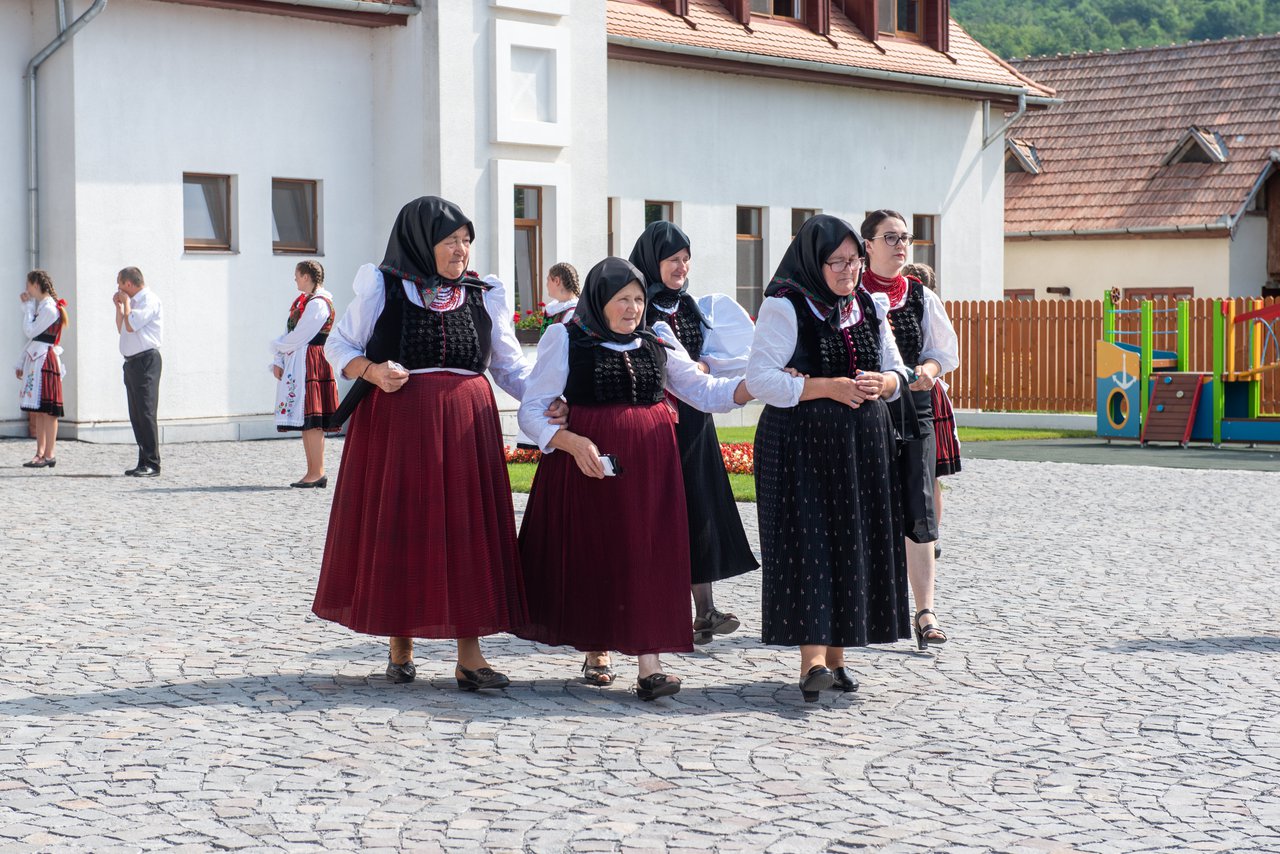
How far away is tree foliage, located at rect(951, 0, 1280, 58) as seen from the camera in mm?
65625

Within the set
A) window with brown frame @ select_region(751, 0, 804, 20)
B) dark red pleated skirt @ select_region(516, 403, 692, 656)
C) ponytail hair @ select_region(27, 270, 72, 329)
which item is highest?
window with brown frame @ select_region(751, 0, 804, 20)

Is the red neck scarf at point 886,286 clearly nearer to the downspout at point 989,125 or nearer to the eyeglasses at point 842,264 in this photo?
the eyeglasses at point 842,264

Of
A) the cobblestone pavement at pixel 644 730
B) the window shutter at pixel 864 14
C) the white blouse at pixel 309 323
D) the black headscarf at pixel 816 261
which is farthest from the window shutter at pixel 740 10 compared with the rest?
the black headscarf at pixel 816 261

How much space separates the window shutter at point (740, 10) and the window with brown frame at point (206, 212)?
29.7 feet

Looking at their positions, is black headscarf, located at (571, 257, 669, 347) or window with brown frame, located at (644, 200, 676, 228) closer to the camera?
black headscarf, located at (571, 257, 669, 347)

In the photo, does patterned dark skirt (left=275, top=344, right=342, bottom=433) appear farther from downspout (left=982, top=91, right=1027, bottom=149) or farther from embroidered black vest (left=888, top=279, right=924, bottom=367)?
downspout (left=982, top=91, right=1027, bottom=149)

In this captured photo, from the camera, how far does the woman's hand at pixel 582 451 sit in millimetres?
6645

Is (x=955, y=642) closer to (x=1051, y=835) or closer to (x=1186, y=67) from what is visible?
(x=1051, y=835)

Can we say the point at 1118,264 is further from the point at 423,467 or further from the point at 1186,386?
the point at 423,467

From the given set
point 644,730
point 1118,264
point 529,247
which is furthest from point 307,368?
point 1118,264

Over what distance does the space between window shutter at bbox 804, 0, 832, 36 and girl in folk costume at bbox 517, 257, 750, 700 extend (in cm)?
2232

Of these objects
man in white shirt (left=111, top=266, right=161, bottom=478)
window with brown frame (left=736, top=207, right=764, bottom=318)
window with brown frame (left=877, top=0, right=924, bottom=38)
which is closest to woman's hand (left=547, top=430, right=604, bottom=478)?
man in white shirt (left=111, top=266, right=161, bottom=478)

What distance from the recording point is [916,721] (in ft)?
20.9

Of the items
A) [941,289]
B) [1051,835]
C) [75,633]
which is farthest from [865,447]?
[941,289]
